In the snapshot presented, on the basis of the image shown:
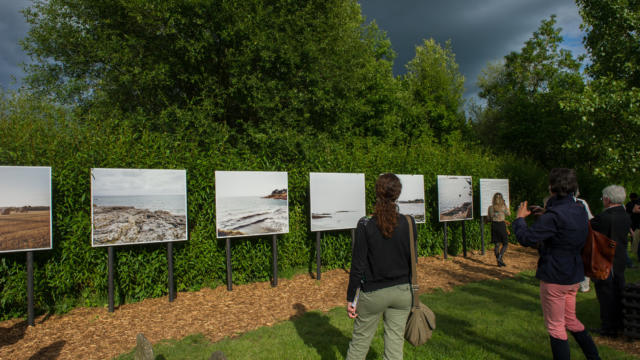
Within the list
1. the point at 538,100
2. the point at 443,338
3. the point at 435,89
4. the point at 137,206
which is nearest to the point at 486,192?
the point at 443,338

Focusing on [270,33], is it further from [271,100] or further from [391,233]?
[391,233]

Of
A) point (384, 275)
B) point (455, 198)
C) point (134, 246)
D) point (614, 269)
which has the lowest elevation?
point (614, 269)

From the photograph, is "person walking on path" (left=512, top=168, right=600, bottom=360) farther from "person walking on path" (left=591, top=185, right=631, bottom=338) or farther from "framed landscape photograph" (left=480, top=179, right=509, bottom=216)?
"framed landscape photograph" (left=480, top=179, right=509, bottom=216)

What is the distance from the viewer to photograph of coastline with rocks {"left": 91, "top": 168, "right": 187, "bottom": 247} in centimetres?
602

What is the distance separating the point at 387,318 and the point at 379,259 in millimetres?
533

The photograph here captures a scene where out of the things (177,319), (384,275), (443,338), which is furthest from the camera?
(177,319)

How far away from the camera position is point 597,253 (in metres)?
3.49

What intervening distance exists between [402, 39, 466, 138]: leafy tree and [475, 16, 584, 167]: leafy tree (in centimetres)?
364

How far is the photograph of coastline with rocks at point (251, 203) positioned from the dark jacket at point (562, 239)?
5241mm

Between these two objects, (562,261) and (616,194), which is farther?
(616,194)

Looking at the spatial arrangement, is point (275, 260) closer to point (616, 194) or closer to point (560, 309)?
point (560, 309)

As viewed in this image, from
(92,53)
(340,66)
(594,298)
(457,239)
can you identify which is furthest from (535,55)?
(92,53)

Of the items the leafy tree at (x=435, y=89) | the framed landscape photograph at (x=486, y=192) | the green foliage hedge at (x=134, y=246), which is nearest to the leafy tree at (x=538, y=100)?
the leafy tree at (x=435, y=89)

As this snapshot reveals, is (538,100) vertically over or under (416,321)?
over
